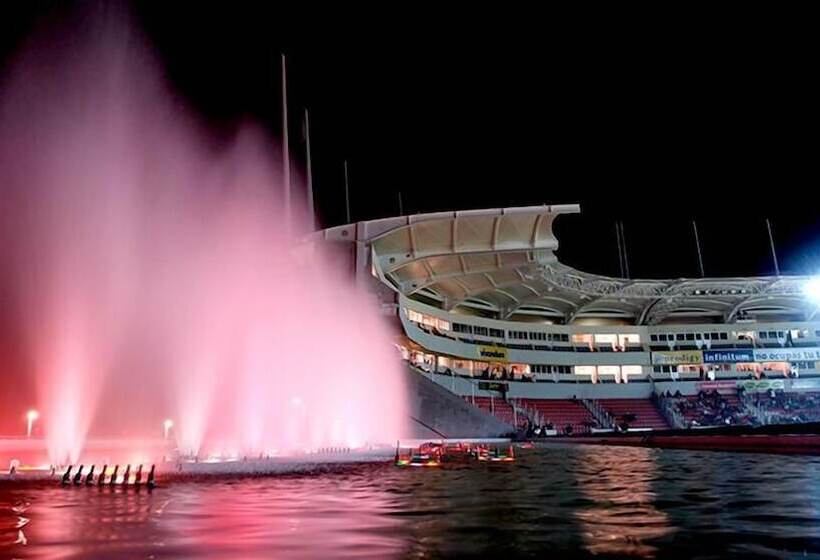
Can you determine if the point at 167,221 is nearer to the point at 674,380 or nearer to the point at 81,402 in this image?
the point at 81,402

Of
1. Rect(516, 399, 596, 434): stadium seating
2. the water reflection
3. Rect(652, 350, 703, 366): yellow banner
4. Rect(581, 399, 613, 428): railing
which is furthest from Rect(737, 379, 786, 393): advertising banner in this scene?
the water reflection

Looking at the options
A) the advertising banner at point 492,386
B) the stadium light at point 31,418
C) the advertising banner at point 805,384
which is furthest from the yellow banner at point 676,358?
the stadium light at point 31,418

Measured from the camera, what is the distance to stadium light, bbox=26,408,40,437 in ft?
96.2

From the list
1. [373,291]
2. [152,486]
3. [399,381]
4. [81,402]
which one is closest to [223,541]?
[152,486]

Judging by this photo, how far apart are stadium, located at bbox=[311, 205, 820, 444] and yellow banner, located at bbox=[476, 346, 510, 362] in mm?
263

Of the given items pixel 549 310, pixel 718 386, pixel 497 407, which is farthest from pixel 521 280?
pixel 718 386

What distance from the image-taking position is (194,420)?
26734 mm

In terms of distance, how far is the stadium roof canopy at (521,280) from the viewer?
178ft

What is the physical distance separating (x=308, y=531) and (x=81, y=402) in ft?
65.4

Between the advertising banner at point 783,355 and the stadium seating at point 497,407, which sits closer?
the stadium seating at point 497,407

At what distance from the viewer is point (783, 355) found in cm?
8250

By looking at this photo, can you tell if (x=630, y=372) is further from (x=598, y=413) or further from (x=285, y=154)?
(x=285, y=154)

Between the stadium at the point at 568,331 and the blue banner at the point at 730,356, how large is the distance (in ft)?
0.44

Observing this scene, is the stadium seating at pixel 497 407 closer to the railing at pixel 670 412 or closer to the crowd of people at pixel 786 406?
the railing at pixel 670 412
